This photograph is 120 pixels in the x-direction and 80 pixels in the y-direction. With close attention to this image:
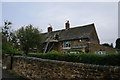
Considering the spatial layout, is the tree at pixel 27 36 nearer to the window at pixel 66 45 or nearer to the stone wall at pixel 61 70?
the window at pixel 66 45

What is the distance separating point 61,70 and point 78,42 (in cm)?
1590

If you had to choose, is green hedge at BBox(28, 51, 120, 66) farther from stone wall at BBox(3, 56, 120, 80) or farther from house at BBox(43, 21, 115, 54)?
house at BBox(43, 21, 115, 54)

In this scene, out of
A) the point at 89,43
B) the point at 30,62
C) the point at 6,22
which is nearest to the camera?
the point at 30,62

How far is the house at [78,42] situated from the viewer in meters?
20.5

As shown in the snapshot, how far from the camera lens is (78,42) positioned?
21.7m

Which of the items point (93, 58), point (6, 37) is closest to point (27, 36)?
point (6, 37)

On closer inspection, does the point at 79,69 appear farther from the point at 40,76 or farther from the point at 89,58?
the point at 40,76

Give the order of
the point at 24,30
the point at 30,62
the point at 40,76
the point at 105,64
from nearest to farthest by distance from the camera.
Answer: the point at 105,64
the point at 40,76
the point at 30,62
the point at 24,30

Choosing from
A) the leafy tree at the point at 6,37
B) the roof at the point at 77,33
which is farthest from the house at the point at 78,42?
the leafy tree at the point at 6,37

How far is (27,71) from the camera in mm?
9008

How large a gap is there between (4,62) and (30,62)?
5946 mm

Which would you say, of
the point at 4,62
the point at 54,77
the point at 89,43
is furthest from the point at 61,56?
the point at 89,43

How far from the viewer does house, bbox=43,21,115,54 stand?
67.2ft

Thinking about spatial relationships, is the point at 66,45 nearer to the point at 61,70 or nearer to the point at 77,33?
the point at 77,33
